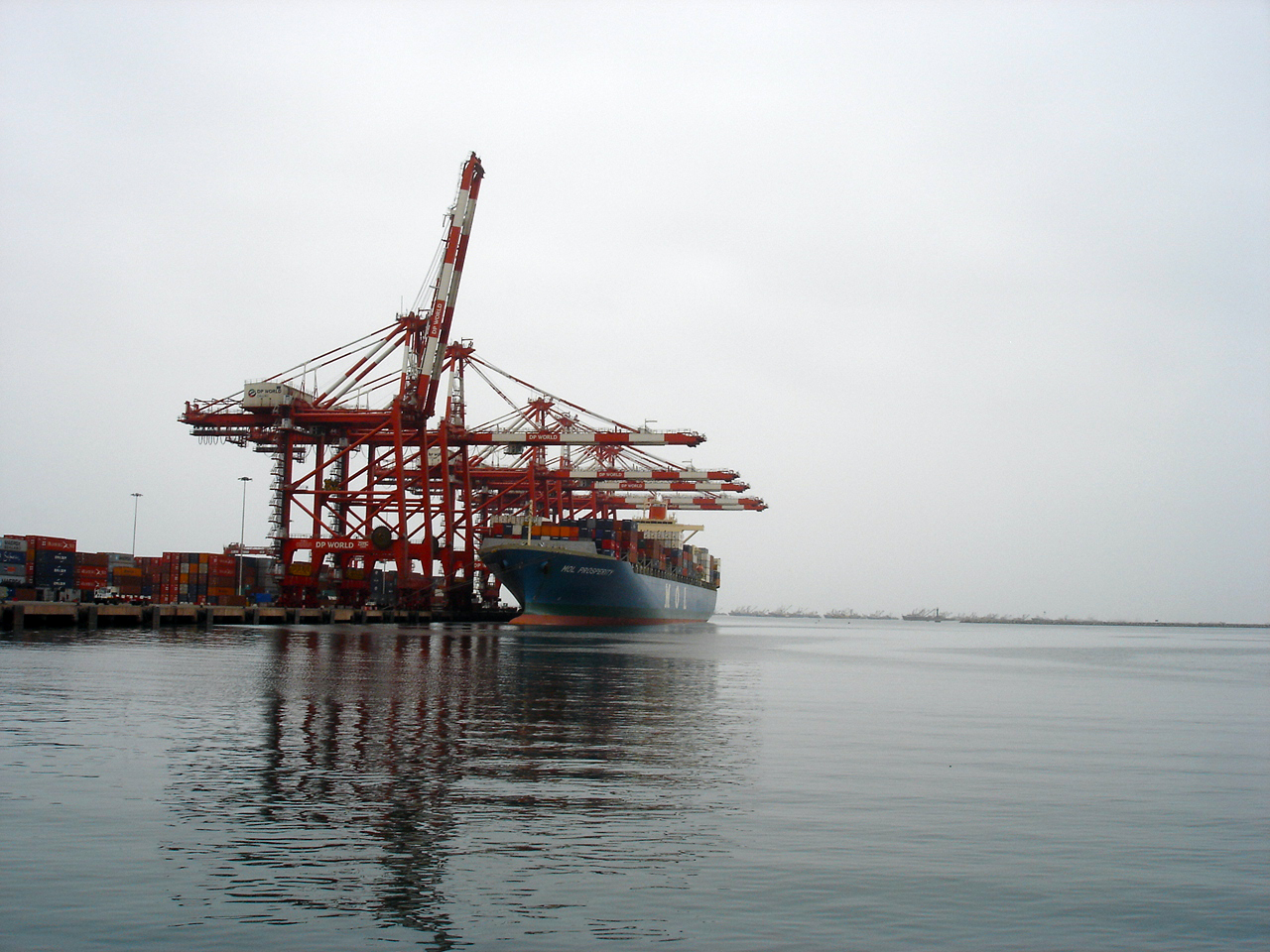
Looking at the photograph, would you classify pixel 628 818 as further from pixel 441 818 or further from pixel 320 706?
pixel 320 706

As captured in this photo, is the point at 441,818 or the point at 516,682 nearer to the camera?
the point at 441,818

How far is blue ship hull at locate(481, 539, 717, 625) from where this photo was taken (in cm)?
6950

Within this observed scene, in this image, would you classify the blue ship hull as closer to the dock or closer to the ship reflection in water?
the dock

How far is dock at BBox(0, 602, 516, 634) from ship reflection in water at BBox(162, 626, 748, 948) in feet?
107

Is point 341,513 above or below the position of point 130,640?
above

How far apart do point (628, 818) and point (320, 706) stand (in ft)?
32.7

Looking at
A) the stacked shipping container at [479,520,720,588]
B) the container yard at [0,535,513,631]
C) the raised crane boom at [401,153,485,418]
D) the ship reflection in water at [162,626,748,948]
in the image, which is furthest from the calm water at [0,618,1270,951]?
the stacked shipping container at [479,520,720,588]

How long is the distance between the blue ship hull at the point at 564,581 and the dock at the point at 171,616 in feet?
23.5

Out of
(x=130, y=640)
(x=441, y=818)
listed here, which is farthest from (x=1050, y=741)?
(x=130, y=640)

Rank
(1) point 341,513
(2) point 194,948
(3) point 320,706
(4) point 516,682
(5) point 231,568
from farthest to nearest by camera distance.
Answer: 1. (5) point 231,568
2. (1) point 341,513
3. (4) point 516,682
4. (3) point 320,706
5. (2) point 194,948

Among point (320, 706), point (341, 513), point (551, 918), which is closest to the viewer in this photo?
point (551, 918)

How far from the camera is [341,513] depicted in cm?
6962

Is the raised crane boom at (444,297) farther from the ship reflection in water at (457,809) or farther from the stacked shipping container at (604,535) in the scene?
the ship reflection in water at (457,809)

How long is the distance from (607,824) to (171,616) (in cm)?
5116
